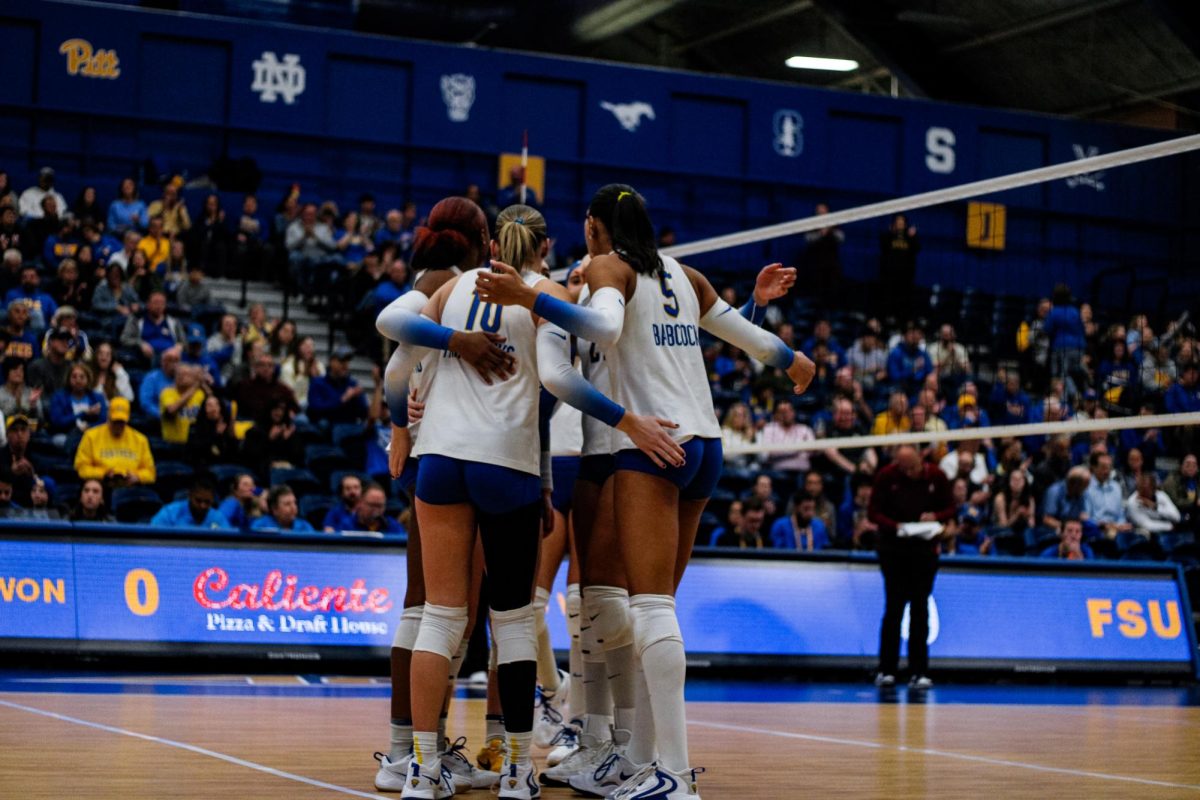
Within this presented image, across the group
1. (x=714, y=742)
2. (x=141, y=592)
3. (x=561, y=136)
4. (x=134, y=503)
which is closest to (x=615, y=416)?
(x=714, y=742)

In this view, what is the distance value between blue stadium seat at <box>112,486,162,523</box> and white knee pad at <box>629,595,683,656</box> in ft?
27.2

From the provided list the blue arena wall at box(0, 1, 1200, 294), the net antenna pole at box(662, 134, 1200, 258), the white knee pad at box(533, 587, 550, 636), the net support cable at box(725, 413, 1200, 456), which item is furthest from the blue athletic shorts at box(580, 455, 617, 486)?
the blue arena wall at box(0, 1, 1200, 294)

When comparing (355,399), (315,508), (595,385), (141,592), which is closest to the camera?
(595,385)

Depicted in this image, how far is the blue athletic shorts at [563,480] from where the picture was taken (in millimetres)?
6555

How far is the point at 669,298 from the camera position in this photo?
499 centimetres

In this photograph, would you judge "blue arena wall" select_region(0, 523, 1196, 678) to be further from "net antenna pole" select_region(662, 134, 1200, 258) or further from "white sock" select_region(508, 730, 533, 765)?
"white sock" select_region(508, 730, 533, 765)

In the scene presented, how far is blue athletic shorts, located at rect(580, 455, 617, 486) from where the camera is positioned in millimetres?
5148

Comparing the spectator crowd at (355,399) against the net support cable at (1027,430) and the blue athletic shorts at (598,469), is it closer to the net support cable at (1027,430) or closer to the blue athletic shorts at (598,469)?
the net support cable at (1027,430)

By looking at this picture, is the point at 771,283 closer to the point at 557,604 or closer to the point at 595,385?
the point at 595,385

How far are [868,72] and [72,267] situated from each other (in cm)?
1616

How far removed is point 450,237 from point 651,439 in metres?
1.10

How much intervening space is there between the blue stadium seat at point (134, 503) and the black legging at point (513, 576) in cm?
Answer: 796

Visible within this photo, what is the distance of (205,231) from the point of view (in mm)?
17812

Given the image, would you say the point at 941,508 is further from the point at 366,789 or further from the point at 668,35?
the point at 668,35
